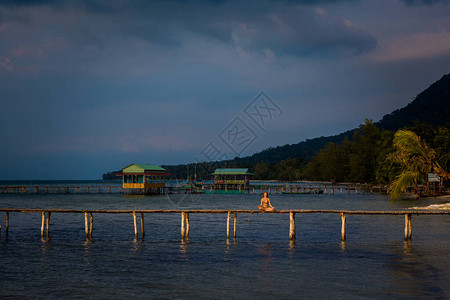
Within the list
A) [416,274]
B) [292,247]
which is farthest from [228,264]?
[416,274]

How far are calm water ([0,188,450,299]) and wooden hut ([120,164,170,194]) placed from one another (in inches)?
1542

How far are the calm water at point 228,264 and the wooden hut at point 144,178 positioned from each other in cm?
3917

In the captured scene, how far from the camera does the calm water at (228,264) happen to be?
47.8ft

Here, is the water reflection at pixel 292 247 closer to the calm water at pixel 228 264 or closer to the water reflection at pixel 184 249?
the calm water at pixel 228 264

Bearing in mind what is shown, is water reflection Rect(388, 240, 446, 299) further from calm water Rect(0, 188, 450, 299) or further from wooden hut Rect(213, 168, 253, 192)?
wooden hut Rect(213, 168, 253, 192)

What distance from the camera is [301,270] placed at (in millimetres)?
17500

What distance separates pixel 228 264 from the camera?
741 inches

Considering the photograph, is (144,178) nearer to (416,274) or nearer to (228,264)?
(228,264)

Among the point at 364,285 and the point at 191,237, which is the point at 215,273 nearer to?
the point at 364,285

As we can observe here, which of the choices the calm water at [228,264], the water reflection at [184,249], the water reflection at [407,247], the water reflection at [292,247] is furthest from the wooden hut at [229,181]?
the water reflection at [407,247]

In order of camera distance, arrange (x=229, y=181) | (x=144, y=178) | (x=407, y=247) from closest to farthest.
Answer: (x=407, y=247), (x=144, y=178), (x=229, y=181)

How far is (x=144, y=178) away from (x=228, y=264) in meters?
54.5

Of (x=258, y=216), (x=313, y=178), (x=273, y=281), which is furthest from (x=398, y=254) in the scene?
(x=313, y=178)

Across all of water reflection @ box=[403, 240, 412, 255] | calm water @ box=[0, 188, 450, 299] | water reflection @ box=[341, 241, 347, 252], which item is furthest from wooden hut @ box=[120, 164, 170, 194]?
water reflection @ box=[403, 240, 412, 255]
